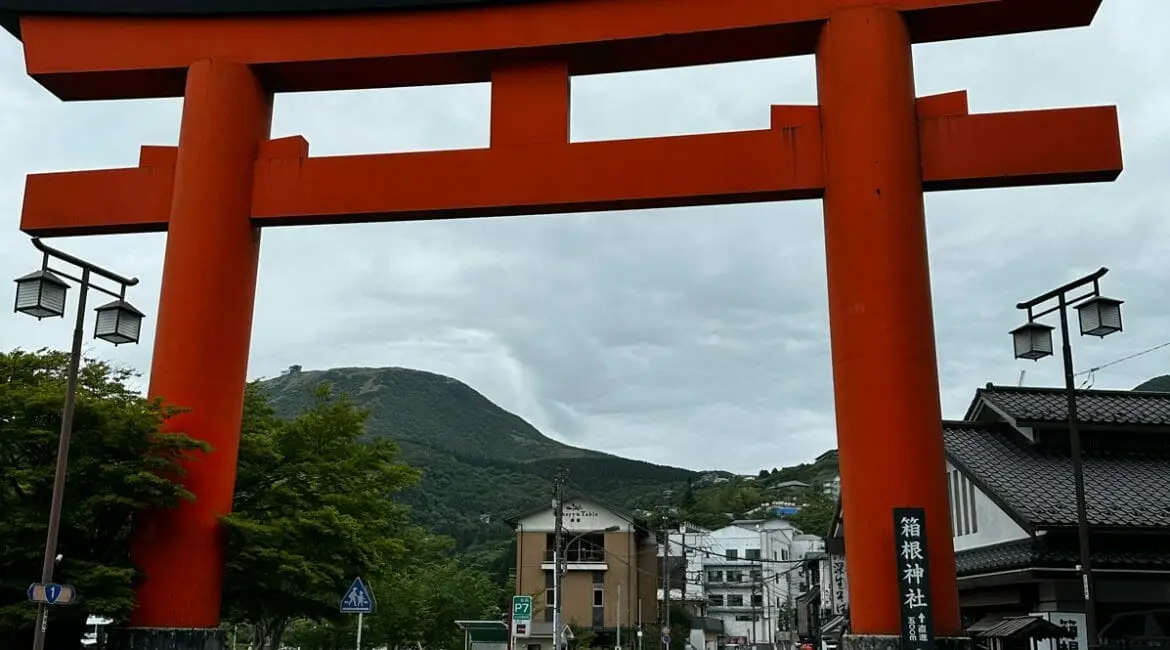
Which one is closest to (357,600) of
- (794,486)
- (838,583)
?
(838,583)

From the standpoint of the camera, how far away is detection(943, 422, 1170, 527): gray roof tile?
45.4ft

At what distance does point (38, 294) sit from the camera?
1097cm

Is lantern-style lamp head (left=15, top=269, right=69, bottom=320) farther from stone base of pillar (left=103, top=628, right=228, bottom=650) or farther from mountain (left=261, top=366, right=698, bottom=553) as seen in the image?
mountain (left=261, top=366, right=698, bottom=553)

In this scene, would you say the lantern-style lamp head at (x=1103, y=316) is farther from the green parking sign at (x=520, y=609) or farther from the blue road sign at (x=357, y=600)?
the green parking sign at (x=520, y=609)

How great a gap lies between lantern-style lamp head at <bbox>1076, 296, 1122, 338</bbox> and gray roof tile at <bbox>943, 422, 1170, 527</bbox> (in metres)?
3.28

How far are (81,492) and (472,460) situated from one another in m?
119

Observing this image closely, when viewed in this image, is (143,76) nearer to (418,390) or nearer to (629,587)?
(629,587)

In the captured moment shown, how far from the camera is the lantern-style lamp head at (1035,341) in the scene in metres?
12.0

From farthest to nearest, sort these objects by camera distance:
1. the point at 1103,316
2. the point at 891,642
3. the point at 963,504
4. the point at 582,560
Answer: the point at 582,560 → the point at 963,504 → the point at 1103,316 → the point at 891,642

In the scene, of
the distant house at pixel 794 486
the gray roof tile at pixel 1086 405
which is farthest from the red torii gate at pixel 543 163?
the distant house at pixel 794 486

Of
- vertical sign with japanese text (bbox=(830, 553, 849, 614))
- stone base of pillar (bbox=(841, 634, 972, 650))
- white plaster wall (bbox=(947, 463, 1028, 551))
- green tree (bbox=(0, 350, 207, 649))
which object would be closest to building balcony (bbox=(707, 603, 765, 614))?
vertical sign with japanese text (bbox=(830, 553, 849, 614))

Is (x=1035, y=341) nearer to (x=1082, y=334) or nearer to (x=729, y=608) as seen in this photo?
(x=1082, y=334)

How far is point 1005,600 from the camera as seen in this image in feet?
50.8

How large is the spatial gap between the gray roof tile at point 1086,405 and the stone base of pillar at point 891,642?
26.7ft
